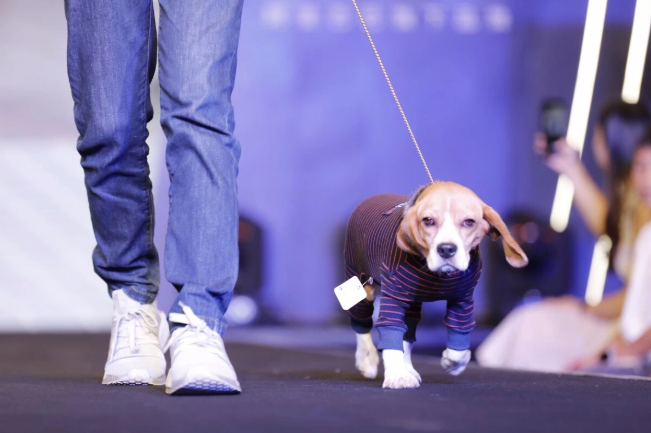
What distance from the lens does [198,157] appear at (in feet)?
4.37

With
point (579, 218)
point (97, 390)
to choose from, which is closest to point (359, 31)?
point (579, 218)

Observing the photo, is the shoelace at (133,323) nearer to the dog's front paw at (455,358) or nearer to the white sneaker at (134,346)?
the white sneaker at (134,346)

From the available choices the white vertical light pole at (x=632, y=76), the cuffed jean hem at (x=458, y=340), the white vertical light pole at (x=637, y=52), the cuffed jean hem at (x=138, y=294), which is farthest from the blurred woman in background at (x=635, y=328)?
the white vertical light pole at (x=637, y=52)

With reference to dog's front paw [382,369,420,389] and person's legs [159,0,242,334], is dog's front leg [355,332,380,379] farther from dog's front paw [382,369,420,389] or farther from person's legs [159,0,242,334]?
person's legs [159,0,242,334]

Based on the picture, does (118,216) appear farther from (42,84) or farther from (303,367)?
(42,84)

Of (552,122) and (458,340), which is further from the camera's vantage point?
(552,122)

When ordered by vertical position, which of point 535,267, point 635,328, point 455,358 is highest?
point 455,358

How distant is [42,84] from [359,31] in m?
1.92

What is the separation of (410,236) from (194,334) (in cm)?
43

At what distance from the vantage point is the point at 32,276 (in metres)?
5.32

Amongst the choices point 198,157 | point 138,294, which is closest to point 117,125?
point 198,157

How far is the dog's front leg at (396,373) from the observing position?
1.44m

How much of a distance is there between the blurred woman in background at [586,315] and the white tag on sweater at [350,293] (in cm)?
143

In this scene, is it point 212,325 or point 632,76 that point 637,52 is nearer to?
point 632,76
